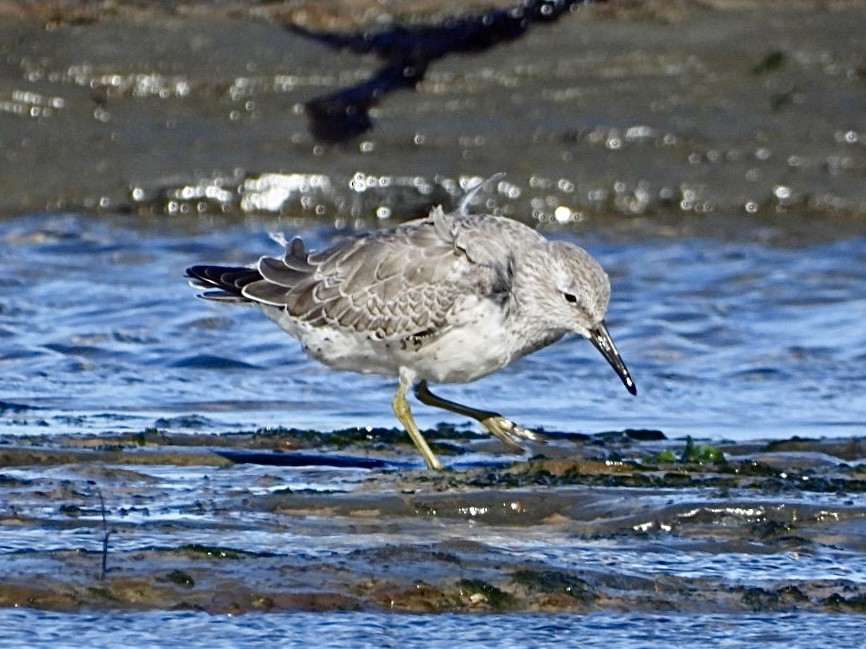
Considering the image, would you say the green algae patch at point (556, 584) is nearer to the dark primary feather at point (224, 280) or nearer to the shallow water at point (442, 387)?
the shallow water at point (442, 387)

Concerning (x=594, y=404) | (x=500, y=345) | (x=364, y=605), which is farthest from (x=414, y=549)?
(x=594, y=404)

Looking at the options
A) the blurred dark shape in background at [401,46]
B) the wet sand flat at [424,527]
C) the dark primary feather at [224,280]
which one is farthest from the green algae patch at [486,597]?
the blurred dark shape in background at [401,46]

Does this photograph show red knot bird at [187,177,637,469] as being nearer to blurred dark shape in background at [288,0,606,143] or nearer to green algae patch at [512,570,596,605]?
green algae patch at [512,570,596,605]

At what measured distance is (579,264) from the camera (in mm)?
6672

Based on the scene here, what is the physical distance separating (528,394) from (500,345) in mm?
1374

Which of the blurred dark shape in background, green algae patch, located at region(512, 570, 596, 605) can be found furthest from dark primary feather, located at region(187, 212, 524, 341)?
the blurred dark shape in background

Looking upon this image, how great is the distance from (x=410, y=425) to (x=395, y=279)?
57 centimetres

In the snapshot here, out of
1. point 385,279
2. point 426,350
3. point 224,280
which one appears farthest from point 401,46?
point 426,350

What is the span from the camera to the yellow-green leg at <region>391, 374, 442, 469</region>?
6355 mm

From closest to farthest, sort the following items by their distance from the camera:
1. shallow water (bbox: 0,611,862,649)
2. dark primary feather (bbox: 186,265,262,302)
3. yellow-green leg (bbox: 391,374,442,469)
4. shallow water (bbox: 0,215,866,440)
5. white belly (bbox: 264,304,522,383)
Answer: shallow water (bbox: 0,611,862,649), yellow-green leg (bbox: 391,374,442,469), white belly (bbox: 264,304,522,383), dark primary feather (bbox: 186,265,262,302), shallow water (bbox: 0,215,866,440)

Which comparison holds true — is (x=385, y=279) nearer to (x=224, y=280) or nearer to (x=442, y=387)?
(x=224, y=280)

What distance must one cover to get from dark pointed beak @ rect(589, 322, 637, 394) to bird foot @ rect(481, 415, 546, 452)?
37 centimetres

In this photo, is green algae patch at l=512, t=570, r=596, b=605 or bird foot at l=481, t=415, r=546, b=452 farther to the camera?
bird foot at l=481, t=415, r=546, b=452

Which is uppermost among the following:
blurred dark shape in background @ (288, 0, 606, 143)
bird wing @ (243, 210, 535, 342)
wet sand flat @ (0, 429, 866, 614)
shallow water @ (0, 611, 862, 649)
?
blurred dark shape in background @ (288, 0, 606, 143)
